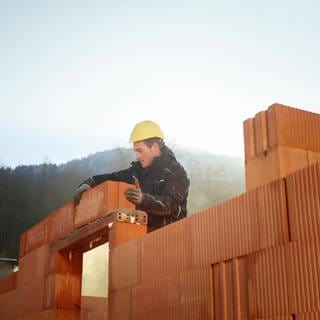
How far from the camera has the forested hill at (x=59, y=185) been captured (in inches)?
1468

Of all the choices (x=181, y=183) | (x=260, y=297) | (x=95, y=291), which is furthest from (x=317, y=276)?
(x=95, y=291)

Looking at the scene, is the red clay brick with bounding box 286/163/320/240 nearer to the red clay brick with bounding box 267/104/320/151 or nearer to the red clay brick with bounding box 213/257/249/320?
the red clay brick with bounding box 213/257/249/320

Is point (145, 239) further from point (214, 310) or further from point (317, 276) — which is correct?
point (317, 276)


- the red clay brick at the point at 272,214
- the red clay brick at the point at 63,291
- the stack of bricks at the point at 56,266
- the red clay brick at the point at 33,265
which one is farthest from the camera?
the red clay brick at the point at 33,265

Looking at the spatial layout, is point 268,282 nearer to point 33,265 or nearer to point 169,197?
point 169,197

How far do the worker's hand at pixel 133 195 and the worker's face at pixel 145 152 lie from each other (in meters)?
2.64

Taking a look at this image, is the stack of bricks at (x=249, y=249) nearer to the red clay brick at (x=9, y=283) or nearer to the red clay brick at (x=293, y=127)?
the red clay brick at (x=293, y=127)

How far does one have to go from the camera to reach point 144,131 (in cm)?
1234

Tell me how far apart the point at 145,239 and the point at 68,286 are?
3.66 meters

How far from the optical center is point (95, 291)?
19.9 meters

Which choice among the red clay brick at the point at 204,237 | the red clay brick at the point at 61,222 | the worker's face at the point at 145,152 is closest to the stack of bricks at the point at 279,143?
the red clay brick at the point at 204,237

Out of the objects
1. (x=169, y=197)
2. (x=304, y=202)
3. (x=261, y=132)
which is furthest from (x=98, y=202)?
(x=304, y=202)

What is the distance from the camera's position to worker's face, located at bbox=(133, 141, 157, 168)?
12352mm

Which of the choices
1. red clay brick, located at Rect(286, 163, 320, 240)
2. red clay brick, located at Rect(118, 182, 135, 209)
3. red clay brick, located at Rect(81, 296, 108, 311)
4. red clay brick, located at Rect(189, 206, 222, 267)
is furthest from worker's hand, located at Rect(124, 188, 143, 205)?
red clay brick, located at Rect(81, 296, 108, 311)
